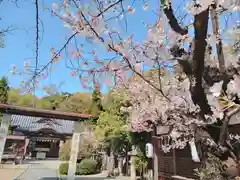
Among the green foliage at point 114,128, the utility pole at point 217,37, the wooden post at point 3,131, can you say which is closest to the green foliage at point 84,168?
the green foliage at point 114,128

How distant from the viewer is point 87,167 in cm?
1478

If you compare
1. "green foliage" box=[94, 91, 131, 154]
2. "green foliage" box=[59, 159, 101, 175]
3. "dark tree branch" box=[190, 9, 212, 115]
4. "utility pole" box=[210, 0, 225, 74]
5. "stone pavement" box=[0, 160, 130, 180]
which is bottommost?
"stone pavement" box=[0, 160, 130, 180]

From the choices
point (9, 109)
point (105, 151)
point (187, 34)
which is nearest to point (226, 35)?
point (187, 34)

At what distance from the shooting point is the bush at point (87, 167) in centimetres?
1448

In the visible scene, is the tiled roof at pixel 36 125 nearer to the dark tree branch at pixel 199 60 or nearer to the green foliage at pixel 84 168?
the green foliage at pixel 84 168

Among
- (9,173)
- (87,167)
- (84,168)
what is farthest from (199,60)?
(87,167)

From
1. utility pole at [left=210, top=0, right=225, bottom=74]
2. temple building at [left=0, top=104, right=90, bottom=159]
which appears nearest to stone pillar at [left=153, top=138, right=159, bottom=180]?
utility pole at [left=210, top=0, right=225, bottom=74]

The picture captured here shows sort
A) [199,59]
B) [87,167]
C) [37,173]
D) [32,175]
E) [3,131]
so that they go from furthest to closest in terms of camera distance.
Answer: [87,167]
[37,173]
[32,175]
[3,131]
[199,59]

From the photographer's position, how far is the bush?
14476 millimetres

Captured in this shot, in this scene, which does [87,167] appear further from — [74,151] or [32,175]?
[74,151]

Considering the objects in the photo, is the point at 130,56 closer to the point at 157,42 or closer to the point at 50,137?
the point at 157,42

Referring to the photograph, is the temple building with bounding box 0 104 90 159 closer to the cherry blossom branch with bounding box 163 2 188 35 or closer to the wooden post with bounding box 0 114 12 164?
the wooden post with bounding box 0 114 12 164

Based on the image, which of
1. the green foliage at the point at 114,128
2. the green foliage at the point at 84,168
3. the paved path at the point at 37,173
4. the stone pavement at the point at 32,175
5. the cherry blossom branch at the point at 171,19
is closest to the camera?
the cherry blossom branch at the point at 171,19

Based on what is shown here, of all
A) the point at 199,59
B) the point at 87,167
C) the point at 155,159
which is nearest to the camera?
the point at 199,59
